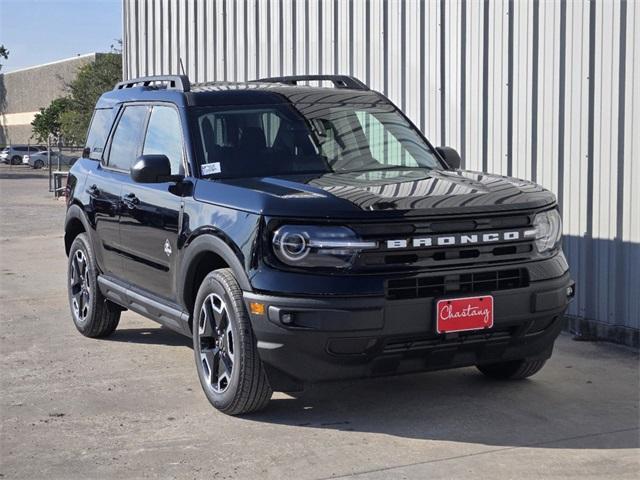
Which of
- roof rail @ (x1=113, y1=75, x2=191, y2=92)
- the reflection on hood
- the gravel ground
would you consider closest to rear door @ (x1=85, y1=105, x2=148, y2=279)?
roof rail @ (x1=113, y1=75, x2=191, y2=92)

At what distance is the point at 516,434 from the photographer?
5.39m

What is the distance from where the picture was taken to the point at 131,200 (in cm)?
696

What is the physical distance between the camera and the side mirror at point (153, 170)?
20.3 ft

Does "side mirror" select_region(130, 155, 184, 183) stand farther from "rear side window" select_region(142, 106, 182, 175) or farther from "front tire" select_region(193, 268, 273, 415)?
"front tire" select_region(193, 268, 273, 415)

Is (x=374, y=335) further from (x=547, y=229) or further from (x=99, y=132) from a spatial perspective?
(x=99, y=132)

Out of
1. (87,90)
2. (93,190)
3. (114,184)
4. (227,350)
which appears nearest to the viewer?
(227,350)

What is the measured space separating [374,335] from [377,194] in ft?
2.63

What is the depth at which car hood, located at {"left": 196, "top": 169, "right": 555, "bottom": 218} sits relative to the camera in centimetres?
527

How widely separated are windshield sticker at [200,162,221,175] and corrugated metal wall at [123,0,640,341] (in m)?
3.18

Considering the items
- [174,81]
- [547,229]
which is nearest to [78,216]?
[174,81]

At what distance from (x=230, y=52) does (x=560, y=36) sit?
663cm

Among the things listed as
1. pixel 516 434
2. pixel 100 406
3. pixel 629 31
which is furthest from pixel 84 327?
pixel 629 31

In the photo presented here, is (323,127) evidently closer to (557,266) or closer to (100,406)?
(557,266)

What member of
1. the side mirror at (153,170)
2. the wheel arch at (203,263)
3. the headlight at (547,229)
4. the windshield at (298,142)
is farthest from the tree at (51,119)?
the headlight at (547,229)
